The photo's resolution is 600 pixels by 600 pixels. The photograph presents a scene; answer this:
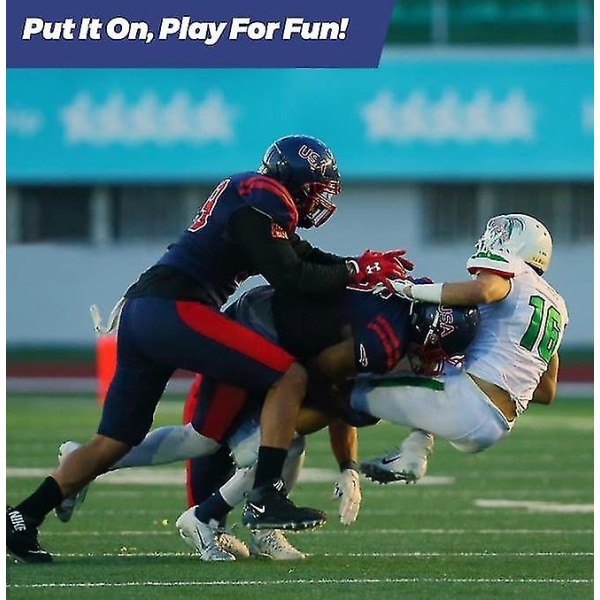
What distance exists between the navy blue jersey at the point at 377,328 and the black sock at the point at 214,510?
2.48ft

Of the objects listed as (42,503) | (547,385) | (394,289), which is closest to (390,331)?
(394,289)

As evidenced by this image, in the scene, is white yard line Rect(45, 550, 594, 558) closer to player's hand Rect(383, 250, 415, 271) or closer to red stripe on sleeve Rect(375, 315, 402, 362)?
red stripe on sleeve Rect(375, 315, 402, 362)

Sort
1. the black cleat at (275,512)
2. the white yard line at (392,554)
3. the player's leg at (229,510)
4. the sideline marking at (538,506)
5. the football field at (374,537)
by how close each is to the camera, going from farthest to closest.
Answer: the sideline marking at (538,506), the white yard line at (392,554), the player's leg at (229,510), the black cleat at (275,512), the football field at (374,537)

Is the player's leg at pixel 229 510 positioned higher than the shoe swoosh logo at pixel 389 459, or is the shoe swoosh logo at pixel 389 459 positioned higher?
the shoe swoosh logo at pixel 389 459

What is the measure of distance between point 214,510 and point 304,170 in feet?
4.19

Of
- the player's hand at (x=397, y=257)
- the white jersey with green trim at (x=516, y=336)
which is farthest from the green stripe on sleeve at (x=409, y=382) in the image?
the player's hand at (x=397, y=257)

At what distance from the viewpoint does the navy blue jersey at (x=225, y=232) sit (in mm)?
5625

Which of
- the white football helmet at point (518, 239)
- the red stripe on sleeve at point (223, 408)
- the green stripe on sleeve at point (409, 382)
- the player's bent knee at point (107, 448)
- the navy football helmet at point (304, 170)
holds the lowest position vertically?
the player's bent knee at point (107, 448)

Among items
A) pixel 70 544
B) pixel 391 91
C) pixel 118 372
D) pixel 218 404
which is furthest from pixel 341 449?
pixel 391 91

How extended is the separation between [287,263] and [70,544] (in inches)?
72.2

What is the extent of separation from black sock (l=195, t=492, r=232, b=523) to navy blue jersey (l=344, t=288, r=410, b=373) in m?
0.76

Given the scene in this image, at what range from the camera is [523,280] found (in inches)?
230

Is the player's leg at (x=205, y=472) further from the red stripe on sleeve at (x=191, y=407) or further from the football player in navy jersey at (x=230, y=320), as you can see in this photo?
the football player in navy jersey at (x=230, y=320)

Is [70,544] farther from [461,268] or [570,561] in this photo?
[461,268]
